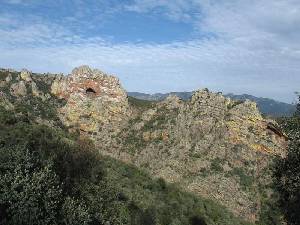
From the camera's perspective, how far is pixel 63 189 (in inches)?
1558

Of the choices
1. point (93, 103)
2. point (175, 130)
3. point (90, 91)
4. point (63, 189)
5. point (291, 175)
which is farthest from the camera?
point (90, 91)

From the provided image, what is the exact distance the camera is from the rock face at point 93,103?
117 meters

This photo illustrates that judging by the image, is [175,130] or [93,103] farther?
[93,103]

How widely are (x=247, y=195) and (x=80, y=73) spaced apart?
6262 cm

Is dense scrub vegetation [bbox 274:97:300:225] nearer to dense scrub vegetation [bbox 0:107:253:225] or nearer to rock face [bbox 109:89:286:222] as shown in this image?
dense scrub vegetation [bbox 0:107:253:225]

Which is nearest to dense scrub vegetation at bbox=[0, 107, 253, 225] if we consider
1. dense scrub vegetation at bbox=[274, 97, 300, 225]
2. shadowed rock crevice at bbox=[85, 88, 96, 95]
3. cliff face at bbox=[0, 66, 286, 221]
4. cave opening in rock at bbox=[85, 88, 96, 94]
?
dense scrub vegetation at bbox=[274, 97, 300, 225]

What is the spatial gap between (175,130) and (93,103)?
2720cm

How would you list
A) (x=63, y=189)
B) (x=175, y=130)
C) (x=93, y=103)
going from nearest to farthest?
(x=63, y=189) → (x=175, y=130) → (x=93, y=103)

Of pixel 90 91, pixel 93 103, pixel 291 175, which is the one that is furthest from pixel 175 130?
pixel 291 175

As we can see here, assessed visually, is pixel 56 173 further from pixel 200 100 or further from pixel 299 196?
pixel 200 100

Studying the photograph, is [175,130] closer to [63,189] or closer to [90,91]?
[90,91]

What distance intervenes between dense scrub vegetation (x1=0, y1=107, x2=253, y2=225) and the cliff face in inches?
1260

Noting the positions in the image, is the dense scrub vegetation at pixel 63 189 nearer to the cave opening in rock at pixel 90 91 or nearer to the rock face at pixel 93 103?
the rock face at pixel 93 103

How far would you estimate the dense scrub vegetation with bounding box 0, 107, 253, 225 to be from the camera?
3453 cm
